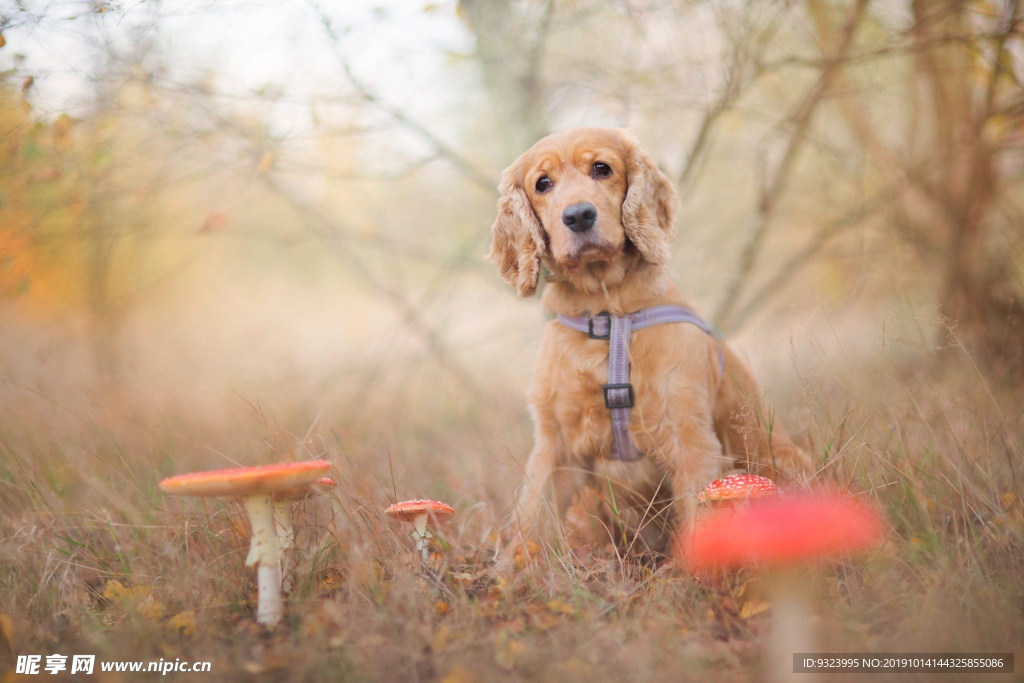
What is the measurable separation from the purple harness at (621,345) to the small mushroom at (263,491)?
1278 mm

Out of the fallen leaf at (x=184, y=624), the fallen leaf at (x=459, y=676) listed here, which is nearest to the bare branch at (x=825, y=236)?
the fallen leaf at (x=459, y=676)

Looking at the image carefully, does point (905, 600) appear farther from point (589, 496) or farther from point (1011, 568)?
point (589, 496)

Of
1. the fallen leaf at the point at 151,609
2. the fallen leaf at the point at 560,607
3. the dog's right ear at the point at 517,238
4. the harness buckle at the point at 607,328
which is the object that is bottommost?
the fallen leaf at the point at 560,607

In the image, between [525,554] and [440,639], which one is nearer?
[440,639]

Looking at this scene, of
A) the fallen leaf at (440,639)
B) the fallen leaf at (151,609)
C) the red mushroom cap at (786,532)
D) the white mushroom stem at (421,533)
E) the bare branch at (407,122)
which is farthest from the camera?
the bare branch at (407,122)

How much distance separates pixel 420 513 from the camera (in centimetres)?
242

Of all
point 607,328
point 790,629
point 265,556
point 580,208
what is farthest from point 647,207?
point 265,556

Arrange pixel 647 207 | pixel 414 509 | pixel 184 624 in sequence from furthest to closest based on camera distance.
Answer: pixel 647 207 → pixel 414 509 → pixel 184 624

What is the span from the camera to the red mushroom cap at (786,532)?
1.54 metres

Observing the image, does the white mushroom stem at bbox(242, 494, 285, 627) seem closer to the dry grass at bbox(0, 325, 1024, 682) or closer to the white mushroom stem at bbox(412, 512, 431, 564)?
the dry grass at bbox(0, 325, 1024, 682)

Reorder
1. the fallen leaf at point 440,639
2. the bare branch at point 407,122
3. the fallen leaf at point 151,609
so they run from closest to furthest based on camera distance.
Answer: the fallen leaf at point 440,639, the fallen leaf at point 151,609, the bare branch at point 407,122

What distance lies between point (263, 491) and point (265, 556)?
9.6 inches

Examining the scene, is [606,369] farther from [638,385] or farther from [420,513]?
[420,513]

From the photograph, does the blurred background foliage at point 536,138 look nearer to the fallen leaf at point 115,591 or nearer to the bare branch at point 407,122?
the bare branch at point 407,122
